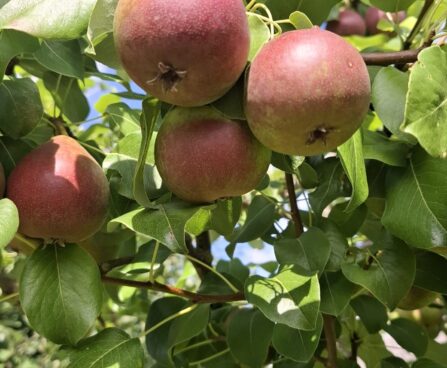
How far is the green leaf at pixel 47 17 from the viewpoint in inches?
Answer: 31.4

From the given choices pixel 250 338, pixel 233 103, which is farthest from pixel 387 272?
pixel 233 103

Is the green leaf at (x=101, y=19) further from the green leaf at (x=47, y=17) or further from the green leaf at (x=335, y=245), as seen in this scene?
the green leaf at (x=335, y=245)

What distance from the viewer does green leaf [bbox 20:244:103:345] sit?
0.95m

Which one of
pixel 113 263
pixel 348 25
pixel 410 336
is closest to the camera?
pixel 113 263

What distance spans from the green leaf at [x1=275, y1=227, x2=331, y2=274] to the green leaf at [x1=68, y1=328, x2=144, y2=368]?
285 mm

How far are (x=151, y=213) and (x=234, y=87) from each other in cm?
20

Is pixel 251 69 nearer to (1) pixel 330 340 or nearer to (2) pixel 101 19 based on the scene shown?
(2) pixel 101 19

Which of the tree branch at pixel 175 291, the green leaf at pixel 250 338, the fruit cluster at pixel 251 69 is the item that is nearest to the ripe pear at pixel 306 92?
the fruit cluster at pixel 251 69

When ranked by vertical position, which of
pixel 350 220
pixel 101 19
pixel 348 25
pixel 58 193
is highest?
pixel 101 19

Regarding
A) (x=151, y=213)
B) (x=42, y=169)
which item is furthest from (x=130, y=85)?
(x=151, y=213)

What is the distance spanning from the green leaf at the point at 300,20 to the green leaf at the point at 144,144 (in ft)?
0.70

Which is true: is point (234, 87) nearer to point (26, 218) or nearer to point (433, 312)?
point (26, 218)

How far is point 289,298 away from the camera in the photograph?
904mm

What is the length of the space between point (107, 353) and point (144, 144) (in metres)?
0.39
